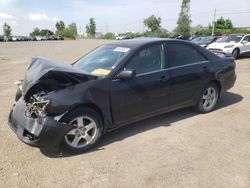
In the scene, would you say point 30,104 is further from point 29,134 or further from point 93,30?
point 93,30

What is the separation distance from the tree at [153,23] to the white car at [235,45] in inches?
2706

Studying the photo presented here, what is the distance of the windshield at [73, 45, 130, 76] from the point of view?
4.47m

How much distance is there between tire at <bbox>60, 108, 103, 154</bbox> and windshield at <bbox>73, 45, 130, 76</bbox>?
0.73 metres

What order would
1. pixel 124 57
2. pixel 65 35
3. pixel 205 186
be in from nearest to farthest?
pixel 205 186
pixel 124 57
pixel 65 35

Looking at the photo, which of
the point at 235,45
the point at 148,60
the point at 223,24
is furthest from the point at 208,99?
the point at 223,24

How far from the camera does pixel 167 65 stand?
16.2ft

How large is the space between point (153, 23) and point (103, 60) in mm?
81273

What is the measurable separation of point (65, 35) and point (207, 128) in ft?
314

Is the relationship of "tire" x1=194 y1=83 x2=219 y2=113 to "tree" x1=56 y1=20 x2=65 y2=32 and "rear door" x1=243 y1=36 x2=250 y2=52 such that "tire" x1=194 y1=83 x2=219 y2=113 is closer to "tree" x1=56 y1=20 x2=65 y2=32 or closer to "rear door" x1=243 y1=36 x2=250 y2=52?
"rear door" x1=243 y1=36 x2=250 y2=52

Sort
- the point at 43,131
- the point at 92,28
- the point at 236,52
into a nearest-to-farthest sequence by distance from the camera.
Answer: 1. the point at 43,131
2. the point at 236,52
3. the point at 92,28

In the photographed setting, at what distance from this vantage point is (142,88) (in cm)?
455

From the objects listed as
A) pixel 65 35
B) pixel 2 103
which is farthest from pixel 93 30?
pixel 2 103

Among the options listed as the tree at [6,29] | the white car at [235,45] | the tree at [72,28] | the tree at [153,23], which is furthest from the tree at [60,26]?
the white car at [235,45]

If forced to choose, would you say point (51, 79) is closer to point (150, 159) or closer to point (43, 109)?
point (43, 109)
